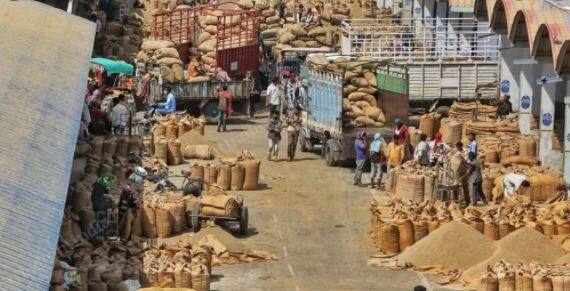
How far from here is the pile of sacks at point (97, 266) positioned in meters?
24.2

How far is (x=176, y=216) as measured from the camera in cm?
3027

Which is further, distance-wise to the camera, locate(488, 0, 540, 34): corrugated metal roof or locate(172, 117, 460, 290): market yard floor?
locate(488, 0, 540, 34): corrugated metal roof

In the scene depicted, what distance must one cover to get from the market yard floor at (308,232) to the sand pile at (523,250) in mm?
908

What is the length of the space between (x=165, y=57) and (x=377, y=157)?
1265cm

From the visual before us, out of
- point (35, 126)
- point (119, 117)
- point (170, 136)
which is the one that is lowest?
point (170, 136)

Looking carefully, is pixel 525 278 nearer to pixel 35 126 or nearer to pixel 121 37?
pixel 35 126

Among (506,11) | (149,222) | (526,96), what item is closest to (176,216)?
(149,222)

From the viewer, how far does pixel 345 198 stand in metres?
34.7

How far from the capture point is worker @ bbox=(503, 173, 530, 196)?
109ft

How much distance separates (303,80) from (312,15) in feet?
55.7

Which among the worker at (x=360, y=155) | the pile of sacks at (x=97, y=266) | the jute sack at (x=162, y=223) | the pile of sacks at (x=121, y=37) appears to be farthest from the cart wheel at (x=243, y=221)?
the pile of sacks at (x=121, y=37)

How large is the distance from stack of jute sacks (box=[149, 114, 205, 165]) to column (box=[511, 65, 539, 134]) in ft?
25.5

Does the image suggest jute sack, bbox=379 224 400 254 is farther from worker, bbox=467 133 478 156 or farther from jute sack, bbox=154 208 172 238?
worker, bbox=467 133 478 156

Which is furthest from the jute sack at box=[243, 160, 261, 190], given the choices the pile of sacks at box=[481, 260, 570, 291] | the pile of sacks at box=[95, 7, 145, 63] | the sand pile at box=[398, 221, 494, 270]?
the pile of sacks at box=[95, 7, 145, 63]
